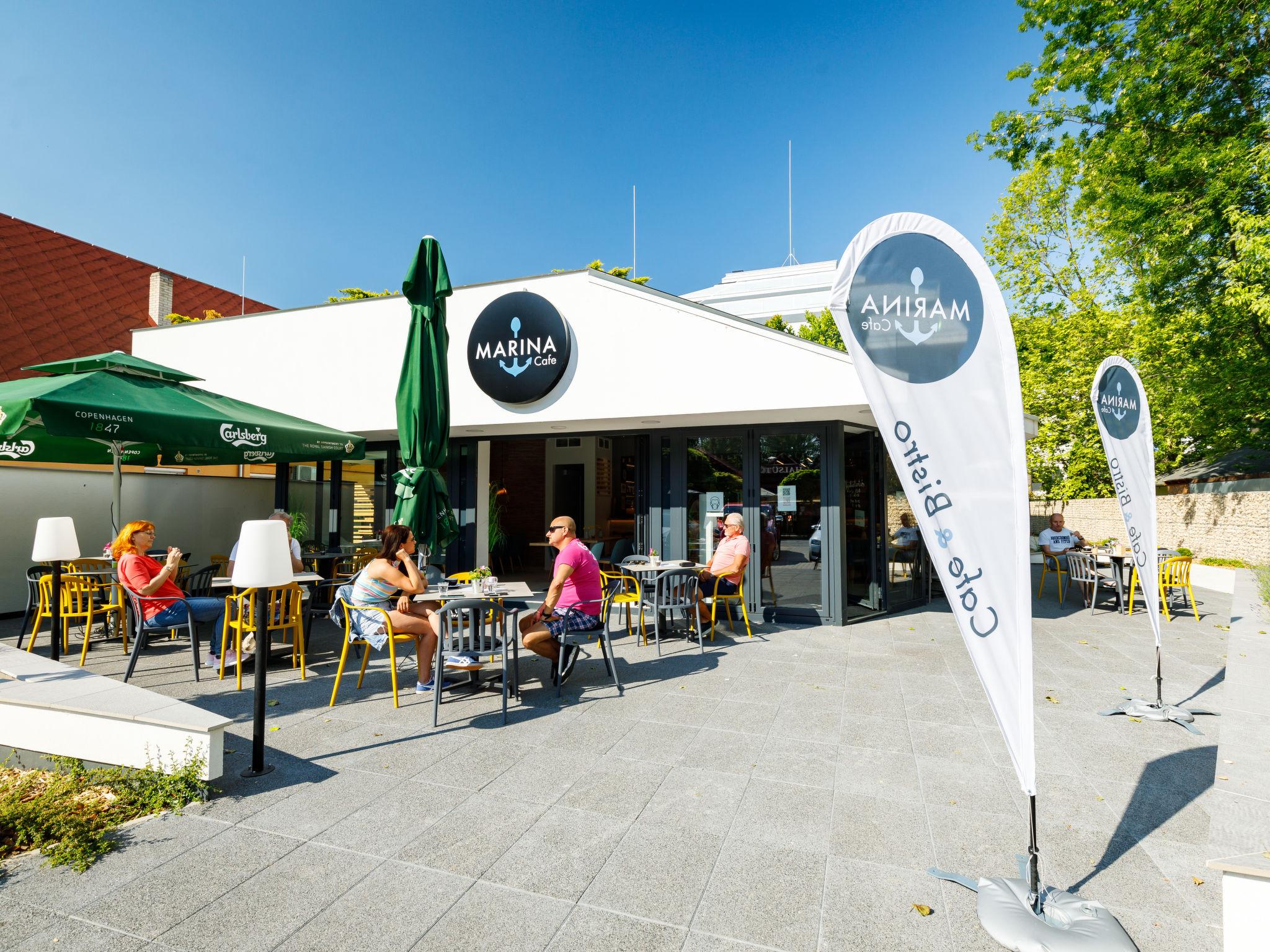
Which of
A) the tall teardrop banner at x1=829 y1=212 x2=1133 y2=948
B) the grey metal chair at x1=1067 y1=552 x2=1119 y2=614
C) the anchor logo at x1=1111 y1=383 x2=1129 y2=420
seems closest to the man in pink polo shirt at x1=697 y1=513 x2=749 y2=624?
the anchor logo at x1=1111 y1=383 x2=1129 y2=420

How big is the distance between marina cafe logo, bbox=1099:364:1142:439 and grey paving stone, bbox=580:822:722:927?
155 inches

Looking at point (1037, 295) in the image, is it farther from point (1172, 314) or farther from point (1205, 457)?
point (1172, 314)

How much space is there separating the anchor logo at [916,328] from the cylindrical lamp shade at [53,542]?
6.39 metres

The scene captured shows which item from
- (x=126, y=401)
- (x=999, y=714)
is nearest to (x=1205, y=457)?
(x=999, y=714)

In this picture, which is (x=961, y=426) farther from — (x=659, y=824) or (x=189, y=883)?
(x=189, y=883)

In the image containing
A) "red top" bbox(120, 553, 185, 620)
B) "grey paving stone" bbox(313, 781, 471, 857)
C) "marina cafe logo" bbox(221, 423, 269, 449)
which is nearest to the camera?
"grey paving stone" bbox(313, 781, 471, 857)

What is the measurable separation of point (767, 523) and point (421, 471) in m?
4.49

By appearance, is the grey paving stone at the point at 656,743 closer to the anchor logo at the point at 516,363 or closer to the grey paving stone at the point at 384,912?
Result: the grey paving stone at the point at 384,912

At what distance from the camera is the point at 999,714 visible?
2.31m

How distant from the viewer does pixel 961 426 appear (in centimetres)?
235

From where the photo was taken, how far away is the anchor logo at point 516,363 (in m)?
8.83

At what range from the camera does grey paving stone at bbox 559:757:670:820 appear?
10.1ft

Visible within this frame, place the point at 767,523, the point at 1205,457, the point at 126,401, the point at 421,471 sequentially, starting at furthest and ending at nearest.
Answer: the point at 1205,457, the point at 767,523, the point at 421,471, the point at 126,401

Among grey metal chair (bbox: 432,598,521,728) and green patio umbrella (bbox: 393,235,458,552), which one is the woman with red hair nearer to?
green patio umbrella (bbox: 393,235,458,552)
